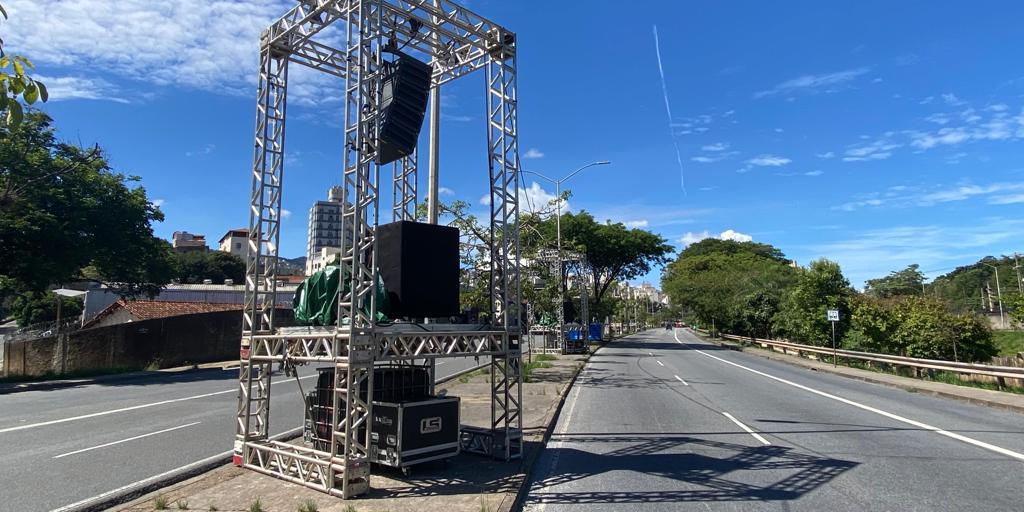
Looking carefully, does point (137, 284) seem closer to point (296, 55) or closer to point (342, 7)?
point (296, 55)

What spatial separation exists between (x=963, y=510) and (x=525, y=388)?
1170 centimetres

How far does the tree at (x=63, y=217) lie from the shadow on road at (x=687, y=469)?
21384mm

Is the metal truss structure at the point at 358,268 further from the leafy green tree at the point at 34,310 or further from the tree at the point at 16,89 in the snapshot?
the leafy green tree at the point at 34,310

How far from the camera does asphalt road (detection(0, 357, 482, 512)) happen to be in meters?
7.14

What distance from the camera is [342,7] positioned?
7789mm

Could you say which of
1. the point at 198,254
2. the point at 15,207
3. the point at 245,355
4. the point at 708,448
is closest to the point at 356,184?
the point at 245,355

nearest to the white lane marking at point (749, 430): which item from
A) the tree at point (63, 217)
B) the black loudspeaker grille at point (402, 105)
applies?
the black loudspeaker grille at point (402, 105)

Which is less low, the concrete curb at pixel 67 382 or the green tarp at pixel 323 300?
the green tarp at pixel 323 300

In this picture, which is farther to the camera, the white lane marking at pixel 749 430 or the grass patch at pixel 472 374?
the grass patch at pixel 472 374

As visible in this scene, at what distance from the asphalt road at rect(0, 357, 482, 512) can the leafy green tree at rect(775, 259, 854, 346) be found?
2729 cm

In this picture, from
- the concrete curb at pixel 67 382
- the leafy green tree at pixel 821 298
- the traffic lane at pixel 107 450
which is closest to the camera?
the traffic lane at pixel 107 450

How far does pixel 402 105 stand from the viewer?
7660 millimetres

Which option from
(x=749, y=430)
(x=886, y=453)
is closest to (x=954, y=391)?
(x=749, y=430)

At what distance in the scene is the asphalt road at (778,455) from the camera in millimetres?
6098
